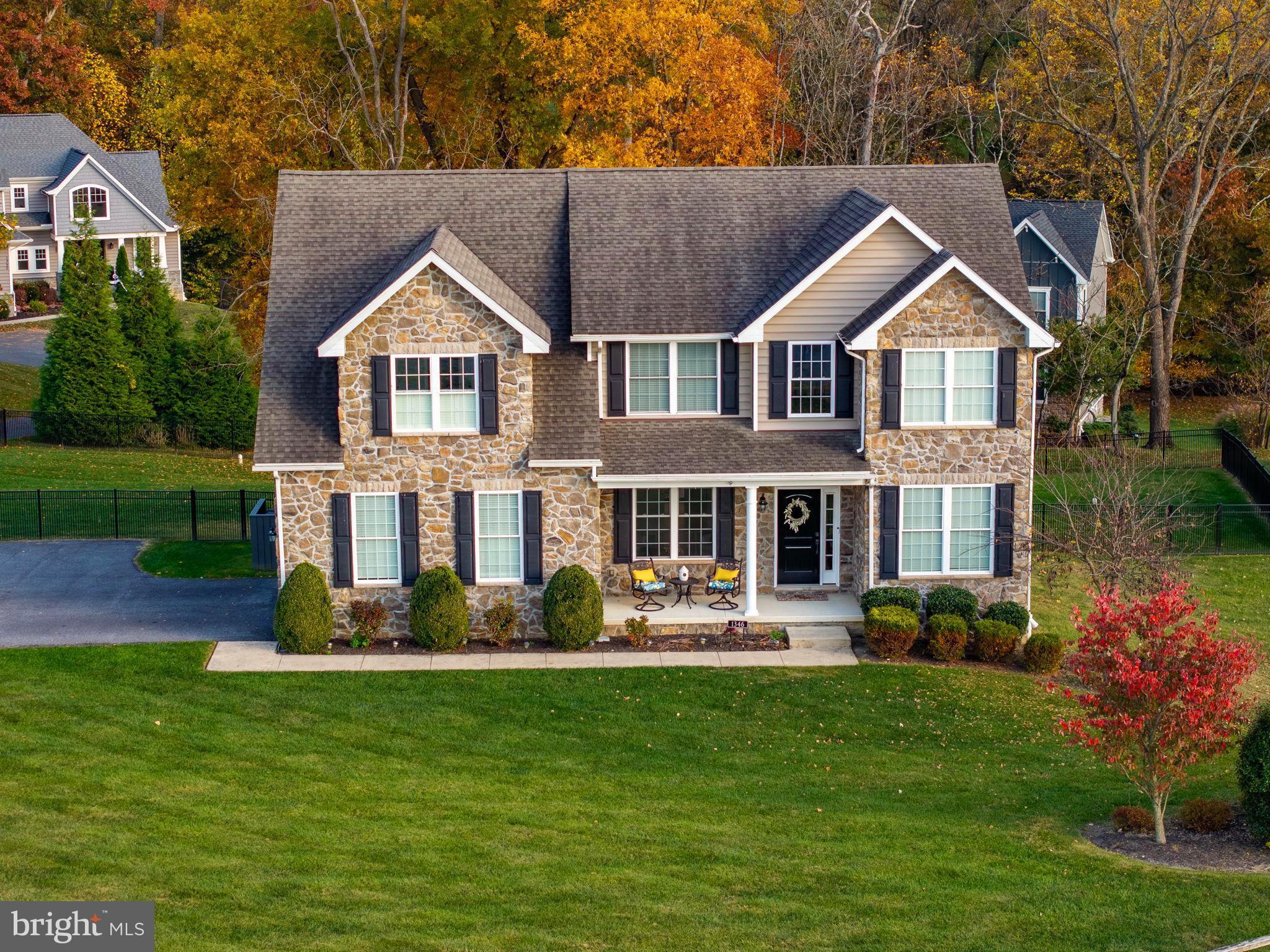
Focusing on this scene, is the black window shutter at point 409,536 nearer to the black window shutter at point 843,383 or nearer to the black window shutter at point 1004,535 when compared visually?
the black window shutter at point 843,383

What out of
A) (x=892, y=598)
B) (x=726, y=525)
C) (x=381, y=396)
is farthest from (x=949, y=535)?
(x=381, y=396)

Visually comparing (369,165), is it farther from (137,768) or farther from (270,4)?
(137,768)

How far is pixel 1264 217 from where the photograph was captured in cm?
5522

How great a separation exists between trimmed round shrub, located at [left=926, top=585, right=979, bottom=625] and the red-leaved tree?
25.5ft

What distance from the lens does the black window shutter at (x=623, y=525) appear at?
2877cm

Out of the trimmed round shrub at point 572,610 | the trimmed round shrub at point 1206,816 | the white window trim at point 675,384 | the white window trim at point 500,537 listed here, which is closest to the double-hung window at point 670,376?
the white window trim at point 675,384

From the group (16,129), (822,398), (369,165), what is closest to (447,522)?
(822,398)

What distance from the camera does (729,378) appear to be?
94.0ft

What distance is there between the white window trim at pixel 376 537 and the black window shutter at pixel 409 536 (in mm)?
59

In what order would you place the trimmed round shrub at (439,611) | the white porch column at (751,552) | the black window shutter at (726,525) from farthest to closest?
the black window shutter at (726,525)
the white porch column at (751,552)
the trimmed round shrub at (439,611)

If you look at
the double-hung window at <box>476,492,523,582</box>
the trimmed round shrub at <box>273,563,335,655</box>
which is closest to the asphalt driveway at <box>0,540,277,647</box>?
the trimmed round shrub at <box>273,563,335,655</box>

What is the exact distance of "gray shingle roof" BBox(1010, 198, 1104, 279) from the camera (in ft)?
174

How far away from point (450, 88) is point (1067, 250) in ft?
71.6

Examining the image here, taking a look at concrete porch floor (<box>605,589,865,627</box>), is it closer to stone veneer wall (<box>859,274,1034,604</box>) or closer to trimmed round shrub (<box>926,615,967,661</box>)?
stone veneer wall (<box>859,274,1034,604</box>)
